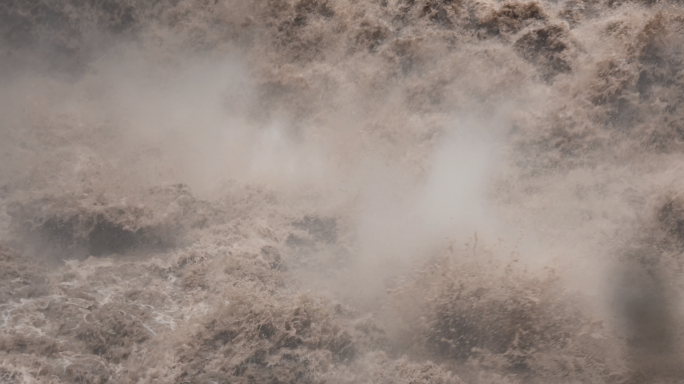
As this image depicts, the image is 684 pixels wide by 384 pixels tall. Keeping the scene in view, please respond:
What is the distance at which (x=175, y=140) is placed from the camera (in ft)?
14.7

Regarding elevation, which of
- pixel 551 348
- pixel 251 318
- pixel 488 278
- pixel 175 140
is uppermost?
pixel 175 140

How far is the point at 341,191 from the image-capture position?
4027 millimetres

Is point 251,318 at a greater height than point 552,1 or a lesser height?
lesser

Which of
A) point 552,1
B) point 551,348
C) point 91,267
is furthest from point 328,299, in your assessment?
point 552,1

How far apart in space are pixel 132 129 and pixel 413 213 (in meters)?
2.42

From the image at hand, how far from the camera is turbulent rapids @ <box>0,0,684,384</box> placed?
116 inches

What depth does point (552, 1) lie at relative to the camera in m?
4.07

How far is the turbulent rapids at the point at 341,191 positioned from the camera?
294cm

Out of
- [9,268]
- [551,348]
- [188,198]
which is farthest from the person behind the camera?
[188,198]

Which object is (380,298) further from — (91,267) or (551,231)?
(91,267)

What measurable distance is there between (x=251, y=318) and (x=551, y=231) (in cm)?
196

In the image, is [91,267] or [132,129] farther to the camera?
[132,129]

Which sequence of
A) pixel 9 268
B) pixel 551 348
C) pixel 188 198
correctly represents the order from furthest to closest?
pixel 188 198 → pixel 9 268 → pixel 551 348

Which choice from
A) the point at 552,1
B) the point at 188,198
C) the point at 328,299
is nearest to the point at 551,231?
the point at 328,299
